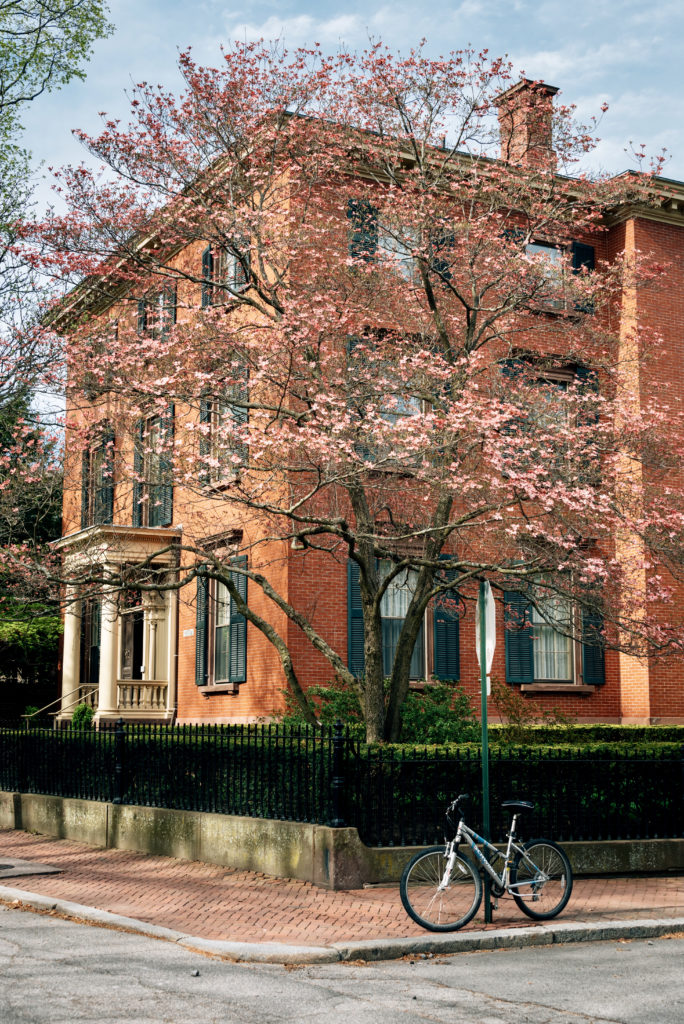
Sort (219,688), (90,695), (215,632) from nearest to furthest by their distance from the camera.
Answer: (219,688) → (215,632) → (90,695)

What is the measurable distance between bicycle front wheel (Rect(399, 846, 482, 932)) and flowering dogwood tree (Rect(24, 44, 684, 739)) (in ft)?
16.7

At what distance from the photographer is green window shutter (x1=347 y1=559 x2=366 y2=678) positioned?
21422mm

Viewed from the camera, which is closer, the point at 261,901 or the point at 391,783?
the point at 261,901

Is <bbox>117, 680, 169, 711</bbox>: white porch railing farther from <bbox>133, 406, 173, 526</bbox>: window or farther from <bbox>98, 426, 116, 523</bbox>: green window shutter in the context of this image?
<bbox>133, 406, 173, 526</bbox>: window

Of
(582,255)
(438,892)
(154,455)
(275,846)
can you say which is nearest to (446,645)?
(154,455)

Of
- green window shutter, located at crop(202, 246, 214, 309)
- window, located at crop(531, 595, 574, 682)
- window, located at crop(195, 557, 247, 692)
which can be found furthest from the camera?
window, located at crop(531, 595, 574, 682)

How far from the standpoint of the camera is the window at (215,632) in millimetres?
22891

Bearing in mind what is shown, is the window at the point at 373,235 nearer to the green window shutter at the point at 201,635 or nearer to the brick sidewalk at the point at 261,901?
the green window shutter at the point at 201,635

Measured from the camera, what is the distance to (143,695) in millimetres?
25141

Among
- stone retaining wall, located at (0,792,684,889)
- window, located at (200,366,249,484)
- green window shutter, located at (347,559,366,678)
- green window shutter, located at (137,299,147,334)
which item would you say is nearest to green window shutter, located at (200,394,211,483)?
window, located at (200,366,249,484)

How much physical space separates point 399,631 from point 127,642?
27.6ft

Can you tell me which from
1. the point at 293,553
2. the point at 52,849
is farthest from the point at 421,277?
the point at 52,849

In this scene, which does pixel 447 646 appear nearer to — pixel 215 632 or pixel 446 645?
pixel 446 645

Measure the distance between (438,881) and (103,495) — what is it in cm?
A: 1714
